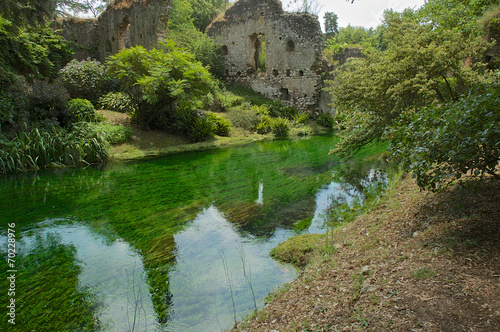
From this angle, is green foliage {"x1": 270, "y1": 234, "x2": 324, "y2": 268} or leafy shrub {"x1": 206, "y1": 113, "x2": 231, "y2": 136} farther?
leafy shrub {"x1": 206, "y1": 113, "x2": 231, "y2": 136}

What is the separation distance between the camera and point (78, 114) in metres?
10.3

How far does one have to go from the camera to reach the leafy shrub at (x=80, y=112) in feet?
33.3

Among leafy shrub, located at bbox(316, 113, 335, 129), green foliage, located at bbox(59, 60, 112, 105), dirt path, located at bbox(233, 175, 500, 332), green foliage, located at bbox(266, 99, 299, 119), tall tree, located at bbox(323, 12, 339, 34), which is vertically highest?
tall tree, located at bbox(323, 12, 339, 34)

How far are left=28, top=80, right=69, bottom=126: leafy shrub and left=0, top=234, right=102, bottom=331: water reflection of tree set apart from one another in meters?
6.89

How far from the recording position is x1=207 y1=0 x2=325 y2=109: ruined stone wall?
1934cm

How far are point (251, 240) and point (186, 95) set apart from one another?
25.4 ft

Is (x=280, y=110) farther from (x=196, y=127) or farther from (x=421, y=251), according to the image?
(x=421, y=251)

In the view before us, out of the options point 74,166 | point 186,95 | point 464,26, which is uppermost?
point 464,26

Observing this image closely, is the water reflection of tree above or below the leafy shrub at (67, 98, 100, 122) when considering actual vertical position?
below

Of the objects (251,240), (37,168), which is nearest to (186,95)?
(37,168)

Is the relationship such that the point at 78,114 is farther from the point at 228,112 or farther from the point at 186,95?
the point at 228,112

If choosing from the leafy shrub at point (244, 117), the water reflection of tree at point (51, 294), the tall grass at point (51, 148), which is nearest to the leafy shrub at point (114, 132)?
the tall grass at point (51, 148)

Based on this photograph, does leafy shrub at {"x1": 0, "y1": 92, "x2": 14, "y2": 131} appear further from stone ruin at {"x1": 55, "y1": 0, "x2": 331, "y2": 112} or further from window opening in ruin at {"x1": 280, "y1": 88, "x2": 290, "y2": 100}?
window opening in ruin at {"x1": 280, "y1": 88, "x2": 290, "y2": 100}

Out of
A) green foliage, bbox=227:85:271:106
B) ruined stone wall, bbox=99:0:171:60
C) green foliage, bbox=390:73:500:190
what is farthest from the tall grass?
green foliage, bbox=227:85:271:106
